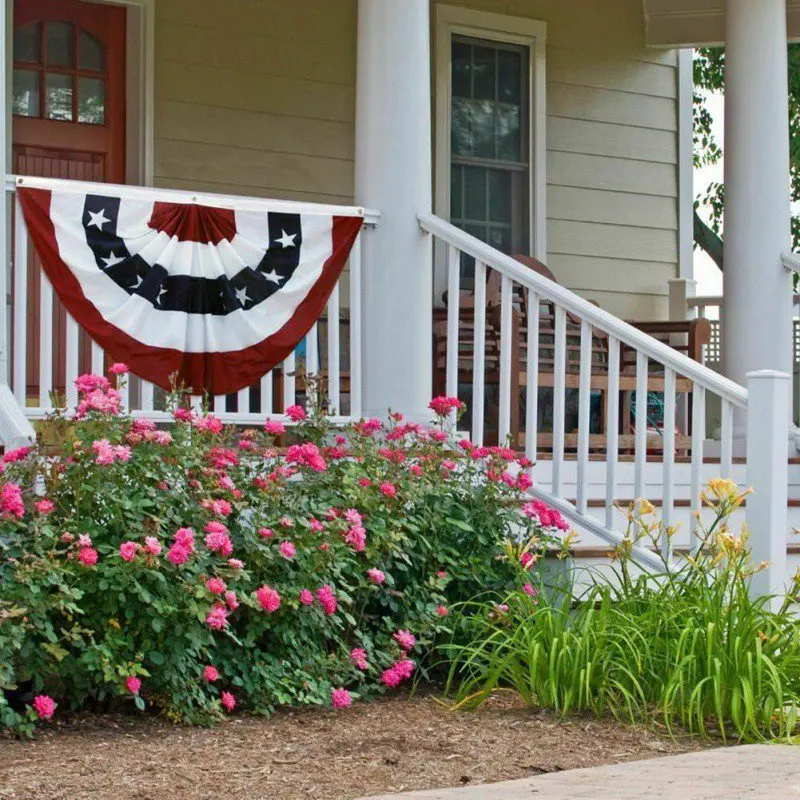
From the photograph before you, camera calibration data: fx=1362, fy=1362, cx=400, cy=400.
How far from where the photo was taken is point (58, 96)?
782cm

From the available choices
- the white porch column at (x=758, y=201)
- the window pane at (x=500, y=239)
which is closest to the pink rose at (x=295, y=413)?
the white porch column at (x=758, y=201)

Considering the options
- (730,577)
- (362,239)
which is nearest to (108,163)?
(362,239)

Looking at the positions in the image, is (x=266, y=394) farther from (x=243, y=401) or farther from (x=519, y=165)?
(x=519, y=165)

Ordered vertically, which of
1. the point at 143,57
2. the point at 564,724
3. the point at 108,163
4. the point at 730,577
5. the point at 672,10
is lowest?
the point at 564,724

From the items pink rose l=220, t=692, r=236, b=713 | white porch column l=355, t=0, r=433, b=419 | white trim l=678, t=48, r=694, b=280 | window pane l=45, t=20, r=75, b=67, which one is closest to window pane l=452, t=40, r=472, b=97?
white trim l=678, t=48, r=694, b=280

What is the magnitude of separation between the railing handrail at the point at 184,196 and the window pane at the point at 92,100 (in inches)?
85.9

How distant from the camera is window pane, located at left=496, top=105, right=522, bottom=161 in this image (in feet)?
30.4

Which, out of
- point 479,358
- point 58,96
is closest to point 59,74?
point 58,96

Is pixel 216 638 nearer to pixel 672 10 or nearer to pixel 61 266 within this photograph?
pixel 61 266

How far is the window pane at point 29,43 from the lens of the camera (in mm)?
7723

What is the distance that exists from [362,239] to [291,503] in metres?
1.81

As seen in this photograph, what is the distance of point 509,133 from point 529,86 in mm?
347

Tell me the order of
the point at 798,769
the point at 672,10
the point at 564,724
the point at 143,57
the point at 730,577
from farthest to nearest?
the point at 672,10, the point at 143,57, the point at 730,577, the point at 564,724, the point at 798,769

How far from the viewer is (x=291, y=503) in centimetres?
475
